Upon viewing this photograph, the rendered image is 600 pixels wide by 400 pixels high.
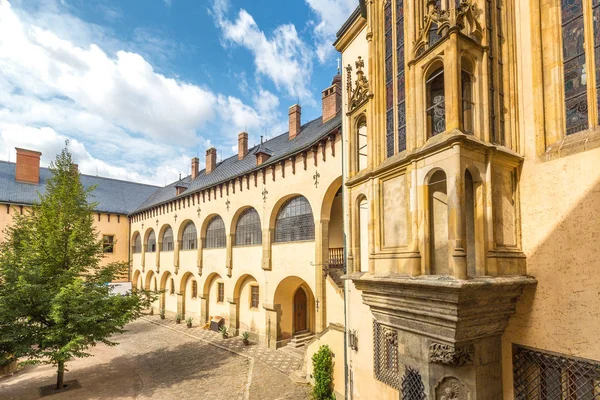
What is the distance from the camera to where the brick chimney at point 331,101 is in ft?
60.5

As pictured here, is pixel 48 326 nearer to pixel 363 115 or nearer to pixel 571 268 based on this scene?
pixel 363 115

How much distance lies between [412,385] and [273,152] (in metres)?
17.8

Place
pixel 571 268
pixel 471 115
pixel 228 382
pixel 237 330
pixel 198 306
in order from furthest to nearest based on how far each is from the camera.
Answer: pixel 198 306
pixel 237 330
pixel 228 382
pixel 471 115
pixel 571 268

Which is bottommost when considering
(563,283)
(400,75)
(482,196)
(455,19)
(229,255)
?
(229,255)

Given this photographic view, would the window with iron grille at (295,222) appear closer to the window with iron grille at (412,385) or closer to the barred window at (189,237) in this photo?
the barred window at (189,237)

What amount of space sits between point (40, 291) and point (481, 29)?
15.3 m

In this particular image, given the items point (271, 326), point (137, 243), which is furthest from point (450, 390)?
point (137, 243)

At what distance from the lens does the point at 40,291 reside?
12.2 meters

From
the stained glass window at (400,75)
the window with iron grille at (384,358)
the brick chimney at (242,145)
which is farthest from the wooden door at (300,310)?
the stained glass window at (400,75)

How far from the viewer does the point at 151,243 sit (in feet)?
107

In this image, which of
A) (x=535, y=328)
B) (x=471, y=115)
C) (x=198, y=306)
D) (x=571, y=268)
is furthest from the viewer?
(x=198, y=306)

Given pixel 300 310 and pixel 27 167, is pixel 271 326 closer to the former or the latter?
pixel 300 310

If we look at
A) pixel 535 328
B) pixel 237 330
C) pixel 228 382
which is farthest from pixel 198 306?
pixel 535 328

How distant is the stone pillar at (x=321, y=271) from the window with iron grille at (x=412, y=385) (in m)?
9.55
